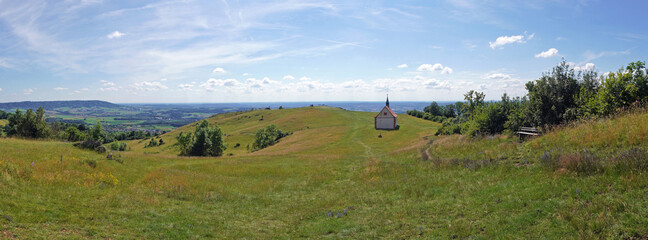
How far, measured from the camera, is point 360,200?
1568 centimetres

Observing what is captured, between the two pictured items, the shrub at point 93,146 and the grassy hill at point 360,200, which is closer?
the grassy hill at point 360,200

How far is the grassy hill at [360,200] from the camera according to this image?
883 centimetres

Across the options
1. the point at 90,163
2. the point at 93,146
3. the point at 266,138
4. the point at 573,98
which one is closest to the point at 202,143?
the point at 266,138

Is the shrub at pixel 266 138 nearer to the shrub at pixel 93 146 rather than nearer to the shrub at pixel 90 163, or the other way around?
the shrub at pixel 93 146

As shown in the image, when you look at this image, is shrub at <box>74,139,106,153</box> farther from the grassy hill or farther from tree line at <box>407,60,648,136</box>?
tree line at <box>407,60,648,136</box>

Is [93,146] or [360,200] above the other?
[93,146]

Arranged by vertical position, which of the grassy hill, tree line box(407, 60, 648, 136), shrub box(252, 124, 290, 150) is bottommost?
shrub box(252, 124, 290, 150)

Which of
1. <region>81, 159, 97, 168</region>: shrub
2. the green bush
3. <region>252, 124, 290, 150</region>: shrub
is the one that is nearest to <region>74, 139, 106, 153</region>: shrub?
<region>81, 159, 97, 168</region>: shrub

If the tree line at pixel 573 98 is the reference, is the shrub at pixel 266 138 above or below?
below

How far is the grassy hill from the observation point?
883 centimetres

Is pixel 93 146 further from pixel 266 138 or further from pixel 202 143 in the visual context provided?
pixel 266 138

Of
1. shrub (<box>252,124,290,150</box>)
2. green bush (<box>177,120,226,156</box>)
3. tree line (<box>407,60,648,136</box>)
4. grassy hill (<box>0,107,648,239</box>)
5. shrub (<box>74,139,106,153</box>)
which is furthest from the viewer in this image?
shrub (<box>252,124,290,150</box>)

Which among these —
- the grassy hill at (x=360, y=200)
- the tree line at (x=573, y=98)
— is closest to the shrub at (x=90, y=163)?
the grassy hill at (x=360, y=200)

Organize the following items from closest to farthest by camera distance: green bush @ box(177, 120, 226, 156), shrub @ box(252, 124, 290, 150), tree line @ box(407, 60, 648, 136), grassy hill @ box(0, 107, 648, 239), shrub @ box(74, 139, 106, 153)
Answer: grassy hill @ box(0, 107, 648, 239) → tree line @ box(407, 60, 648, 136) → shrub @ box(74, 139, 106, 153) → green bush @ box(177, 120, 226, 156) → shrub @ box(252, 124, 290, 150)
